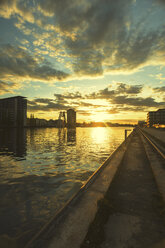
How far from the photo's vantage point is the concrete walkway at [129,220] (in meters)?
3.52

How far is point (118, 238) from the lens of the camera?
369 centimetres

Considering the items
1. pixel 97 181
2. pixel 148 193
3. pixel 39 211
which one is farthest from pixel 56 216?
pixel 148 193

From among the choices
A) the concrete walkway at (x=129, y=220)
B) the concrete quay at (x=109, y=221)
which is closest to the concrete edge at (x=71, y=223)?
the concrete quay at (x=109, y=221)

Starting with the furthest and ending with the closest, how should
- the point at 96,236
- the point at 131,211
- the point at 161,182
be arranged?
the point at 161,182
the point at 131,211
the point at 96,236

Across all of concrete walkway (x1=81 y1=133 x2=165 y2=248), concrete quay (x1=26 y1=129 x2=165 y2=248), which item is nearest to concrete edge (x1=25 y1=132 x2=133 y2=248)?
concrete quay (x1=26 y1=129 x2=165 y2=248)

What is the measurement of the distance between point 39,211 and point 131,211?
12.4ft

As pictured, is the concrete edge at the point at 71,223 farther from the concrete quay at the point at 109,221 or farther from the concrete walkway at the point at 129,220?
the concrete walkway at the point at 129,220

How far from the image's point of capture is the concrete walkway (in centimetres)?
352

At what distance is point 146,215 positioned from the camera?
4688mm

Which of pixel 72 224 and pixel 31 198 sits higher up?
pixel 72 224

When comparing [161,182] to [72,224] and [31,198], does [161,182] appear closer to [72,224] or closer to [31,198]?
[72,224]

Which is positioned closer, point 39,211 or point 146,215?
point 146,215

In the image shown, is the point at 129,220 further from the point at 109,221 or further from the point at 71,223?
the point at 71,223

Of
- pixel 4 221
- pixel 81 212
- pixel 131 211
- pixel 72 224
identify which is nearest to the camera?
pixel 72 224
